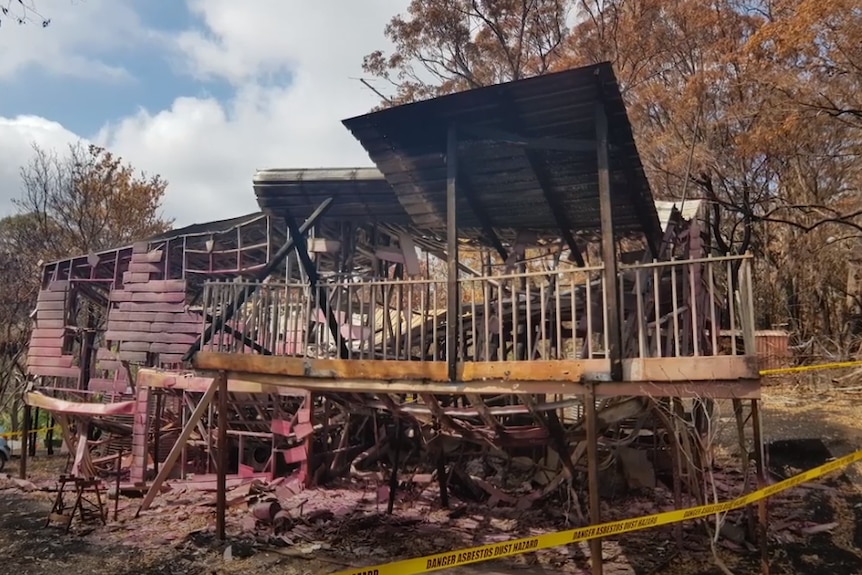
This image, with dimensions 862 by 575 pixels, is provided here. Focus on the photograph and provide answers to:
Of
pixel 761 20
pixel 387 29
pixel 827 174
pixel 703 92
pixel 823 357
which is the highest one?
pixel 387 29

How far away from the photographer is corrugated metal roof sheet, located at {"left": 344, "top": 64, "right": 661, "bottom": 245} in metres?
6.16

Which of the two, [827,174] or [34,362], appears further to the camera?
[827,174]

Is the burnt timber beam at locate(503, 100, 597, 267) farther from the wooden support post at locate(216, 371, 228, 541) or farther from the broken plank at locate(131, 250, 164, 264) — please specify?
the broken plank at locate(131, 250, 164, 264)

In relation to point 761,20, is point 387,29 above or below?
above

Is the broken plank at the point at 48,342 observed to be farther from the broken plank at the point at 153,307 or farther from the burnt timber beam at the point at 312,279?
the burnt timber beam at the point at 312,279

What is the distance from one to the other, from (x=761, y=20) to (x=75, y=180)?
2701 centimetres

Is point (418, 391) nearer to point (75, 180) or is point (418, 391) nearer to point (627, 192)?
point (627, 192)

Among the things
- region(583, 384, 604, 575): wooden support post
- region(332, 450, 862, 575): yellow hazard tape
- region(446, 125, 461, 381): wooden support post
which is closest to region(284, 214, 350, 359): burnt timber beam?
region(446, 125, 461, 381): wooden support post

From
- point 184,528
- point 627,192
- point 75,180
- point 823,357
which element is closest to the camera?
point 627,192

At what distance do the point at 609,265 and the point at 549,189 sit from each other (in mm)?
2410

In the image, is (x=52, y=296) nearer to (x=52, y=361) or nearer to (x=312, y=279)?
(x=52, y=361)

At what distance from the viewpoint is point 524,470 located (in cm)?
1151

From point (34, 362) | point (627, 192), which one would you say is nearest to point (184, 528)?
point (627, 192)

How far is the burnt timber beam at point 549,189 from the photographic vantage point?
6586 millimetres
